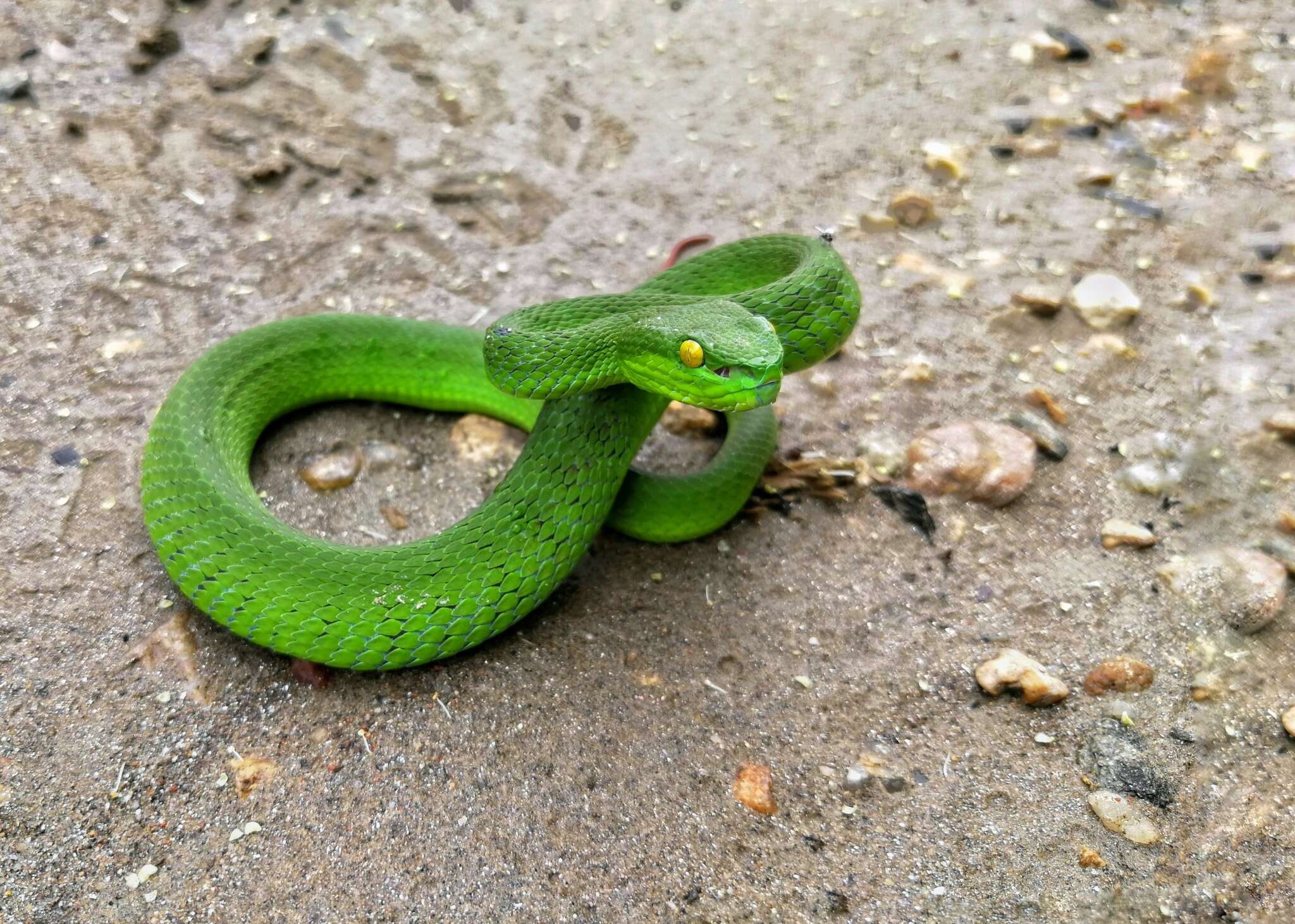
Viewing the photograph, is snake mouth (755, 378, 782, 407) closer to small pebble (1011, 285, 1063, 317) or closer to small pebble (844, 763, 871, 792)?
small pebble (844, 763, 871, 792)

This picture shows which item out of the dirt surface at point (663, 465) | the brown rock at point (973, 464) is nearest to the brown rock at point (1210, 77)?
the dirt surface at point (663, 465)

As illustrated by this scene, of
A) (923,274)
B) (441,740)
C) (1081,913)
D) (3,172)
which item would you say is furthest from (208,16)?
(1081,913)

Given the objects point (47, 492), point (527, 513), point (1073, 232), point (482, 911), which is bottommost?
point (47, 492)

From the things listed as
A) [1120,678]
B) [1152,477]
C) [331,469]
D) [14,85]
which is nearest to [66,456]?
[331,469]

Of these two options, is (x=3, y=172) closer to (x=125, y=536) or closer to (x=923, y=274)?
(x=125, y=536)

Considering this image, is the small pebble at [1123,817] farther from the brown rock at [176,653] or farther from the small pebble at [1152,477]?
the brown rock at [176,653]

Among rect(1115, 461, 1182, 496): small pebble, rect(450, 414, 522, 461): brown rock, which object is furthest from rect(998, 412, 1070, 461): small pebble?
rect(450, 414, 522, 461): brown rock
